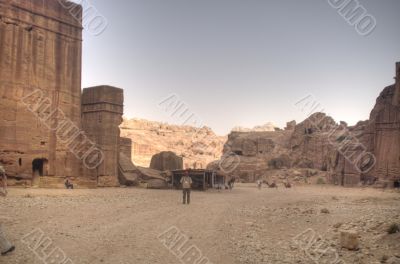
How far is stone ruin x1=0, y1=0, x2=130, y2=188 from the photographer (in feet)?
79.3

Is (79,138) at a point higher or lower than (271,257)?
higher

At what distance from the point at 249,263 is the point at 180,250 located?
1696mm

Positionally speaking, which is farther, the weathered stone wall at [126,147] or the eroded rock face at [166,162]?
the weathered stone wall at [126,147]

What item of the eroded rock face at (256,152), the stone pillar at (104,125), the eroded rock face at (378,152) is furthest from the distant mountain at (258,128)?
the stone pillar at (104,125)

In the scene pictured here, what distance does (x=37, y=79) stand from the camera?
2550 cm

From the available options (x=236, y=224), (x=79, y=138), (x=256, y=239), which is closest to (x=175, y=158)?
(x=79, y=138)

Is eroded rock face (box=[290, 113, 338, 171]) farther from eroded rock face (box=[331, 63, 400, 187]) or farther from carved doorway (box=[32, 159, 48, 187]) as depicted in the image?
carved doorway (box=[32, 159, 48, 187])

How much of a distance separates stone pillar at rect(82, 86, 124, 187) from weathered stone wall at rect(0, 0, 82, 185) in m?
1.67

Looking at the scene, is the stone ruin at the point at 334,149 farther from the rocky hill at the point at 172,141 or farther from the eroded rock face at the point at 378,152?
the rocky hill at the point at 172,141

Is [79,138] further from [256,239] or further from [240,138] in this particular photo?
[240,138]

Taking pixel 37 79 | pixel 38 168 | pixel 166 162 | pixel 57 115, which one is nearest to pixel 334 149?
pixel 166 162

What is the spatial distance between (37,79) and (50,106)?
191cm

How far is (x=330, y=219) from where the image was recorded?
42.8 ft

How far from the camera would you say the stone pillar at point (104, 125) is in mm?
29688
